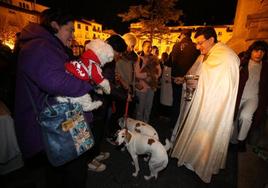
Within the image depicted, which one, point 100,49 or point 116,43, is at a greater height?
point 116,43

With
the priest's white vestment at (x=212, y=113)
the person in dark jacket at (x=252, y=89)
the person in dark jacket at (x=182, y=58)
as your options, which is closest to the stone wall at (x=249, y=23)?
the person in dark jacket at (x=252, y=89)

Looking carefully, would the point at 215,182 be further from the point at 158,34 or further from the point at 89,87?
the point at 158,34

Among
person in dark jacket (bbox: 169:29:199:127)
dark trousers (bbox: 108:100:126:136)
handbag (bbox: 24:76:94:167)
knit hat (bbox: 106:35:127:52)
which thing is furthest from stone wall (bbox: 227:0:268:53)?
handbag (bbox: 24:76:94:167)

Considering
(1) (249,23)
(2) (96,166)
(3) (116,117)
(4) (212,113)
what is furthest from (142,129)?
(1) (249,23)

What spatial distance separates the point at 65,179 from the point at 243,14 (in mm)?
6610

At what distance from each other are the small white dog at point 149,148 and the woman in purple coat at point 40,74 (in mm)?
1467

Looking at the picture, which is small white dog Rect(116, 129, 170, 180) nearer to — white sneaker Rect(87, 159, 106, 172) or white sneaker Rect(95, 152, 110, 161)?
white sneaker Rect(87, 159, 106, 172)

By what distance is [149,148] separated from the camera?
288cm

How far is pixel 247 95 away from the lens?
3.90 meters

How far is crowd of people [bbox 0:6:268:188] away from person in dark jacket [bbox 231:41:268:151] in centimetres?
2

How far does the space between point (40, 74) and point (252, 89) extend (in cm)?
421

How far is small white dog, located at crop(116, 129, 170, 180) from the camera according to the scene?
2824 millimetres

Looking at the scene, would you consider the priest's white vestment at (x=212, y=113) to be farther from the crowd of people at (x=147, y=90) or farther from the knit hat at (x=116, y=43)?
the knit hat at (x=116, y=43)

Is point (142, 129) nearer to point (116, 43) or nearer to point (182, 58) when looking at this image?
point (116, 43)
